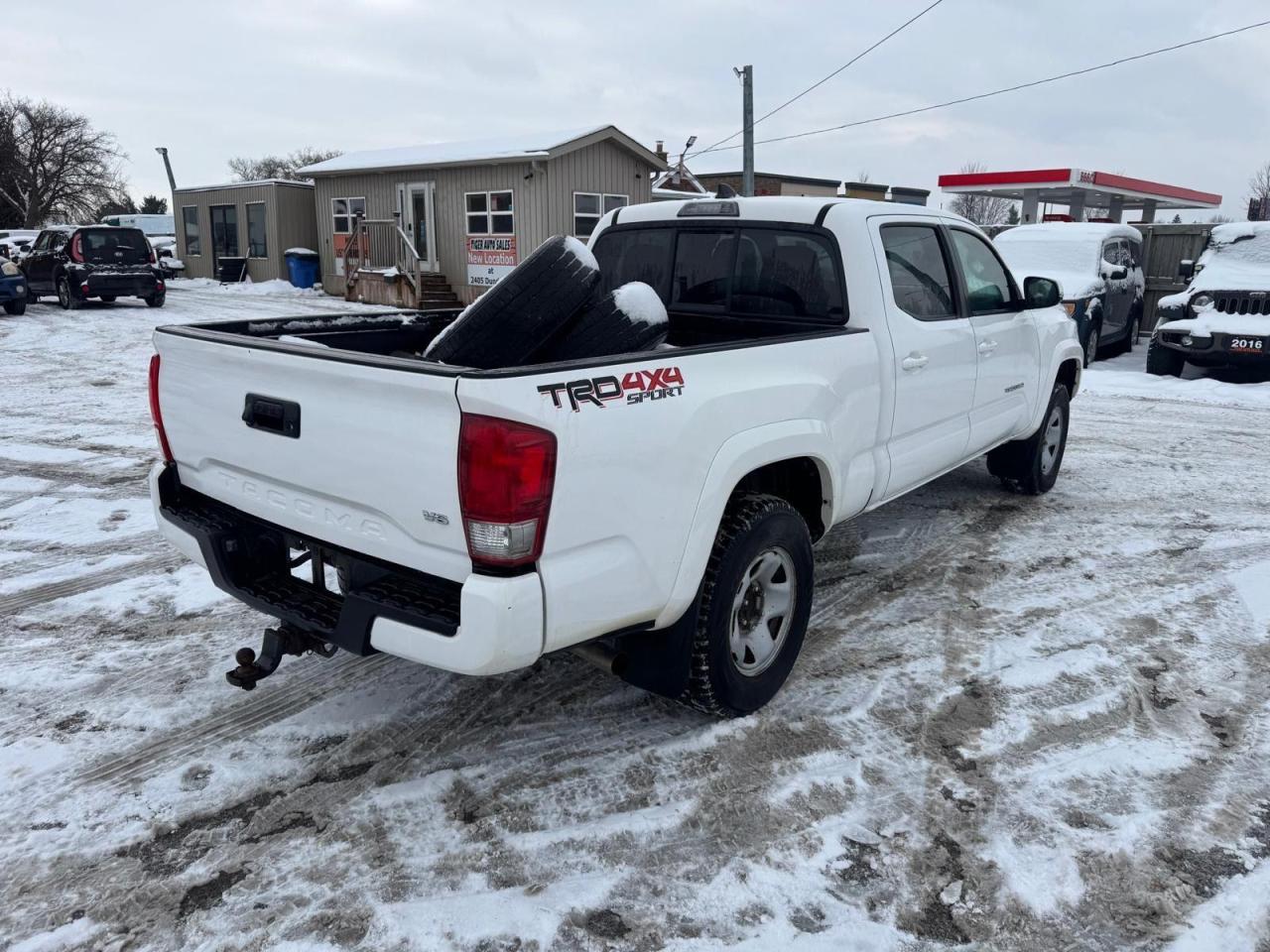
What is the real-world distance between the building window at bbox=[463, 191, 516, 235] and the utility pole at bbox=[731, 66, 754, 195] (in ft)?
17.4

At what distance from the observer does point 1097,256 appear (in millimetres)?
13383

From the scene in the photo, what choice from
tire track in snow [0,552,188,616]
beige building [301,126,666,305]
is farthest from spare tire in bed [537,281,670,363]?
beige building [301,126,666,305]

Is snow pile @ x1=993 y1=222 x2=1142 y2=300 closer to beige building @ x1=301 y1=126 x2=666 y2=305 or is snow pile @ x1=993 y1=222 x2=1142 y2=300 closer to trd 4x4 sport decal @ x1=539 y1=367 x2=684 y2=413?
beige building @ x1=301 y1=126 x2=666 y2=305

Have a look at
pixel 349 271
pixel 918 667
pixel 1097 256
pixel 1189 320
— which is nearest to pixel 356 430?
pixel 918 667

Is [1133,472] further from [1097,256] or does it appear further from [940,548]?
[1097,256]

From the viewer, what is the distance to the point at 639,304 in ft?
11.5

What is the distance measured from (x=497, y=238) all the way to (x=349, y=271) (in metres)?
4.94

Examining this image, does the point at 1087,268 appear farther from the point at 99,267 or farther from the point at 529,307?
the point at 99,267

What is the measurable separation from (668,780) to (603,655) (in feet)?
1.57

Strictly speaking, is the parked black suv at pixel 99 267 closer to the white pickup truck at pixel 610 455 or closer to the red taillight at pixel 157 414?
the white pickup truck at pixel 610 455

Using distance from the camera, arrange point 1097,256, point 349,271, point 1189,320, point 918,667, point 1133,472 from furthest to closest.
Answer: point 349,271 → point 1097,256 → point 1189,320 → point 1133,472 → point 918,667

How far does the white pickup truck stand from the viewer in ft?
8.43

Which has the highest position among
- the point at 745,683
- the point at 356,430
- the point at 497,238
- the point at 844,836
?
the point at 497,238

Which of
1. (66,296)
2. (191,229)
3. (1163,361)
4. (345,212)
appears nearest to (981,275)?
(1163,361)
